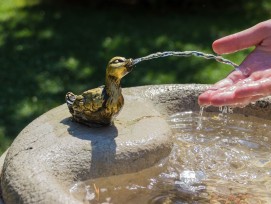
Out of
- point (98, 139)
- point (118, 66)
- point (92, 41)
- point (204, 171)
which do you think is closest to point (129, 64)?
point (118, 66)

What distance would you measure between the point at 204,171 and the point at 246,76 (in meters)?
0.50

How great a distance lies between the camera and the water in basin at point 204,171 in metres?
2.20

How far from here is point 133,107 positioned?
101 inches

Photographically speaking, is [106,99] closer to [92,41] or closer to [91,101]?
[91,101]

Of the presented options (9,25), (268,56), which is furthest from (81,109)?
(9,25)

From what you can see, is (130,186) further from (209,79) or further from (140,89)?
(209,79)

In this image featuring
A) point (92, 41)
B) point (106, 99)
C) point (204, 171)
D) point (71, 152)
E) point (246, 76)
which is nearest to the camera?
point (71, 152)

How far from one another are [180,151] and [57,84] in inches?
103

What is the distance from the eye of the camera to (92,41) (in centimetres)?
589

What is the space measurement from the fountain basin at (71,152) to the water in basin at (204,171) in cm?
6

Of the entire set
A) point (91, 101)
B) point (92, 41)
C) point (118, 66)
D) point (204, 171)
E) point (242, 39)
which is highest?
point (92, 41)

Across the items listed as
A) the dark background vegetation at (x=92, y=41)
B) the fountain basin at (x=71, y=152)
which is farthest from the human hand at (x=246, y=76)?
the dark background vegetation at (x=92, y=41)

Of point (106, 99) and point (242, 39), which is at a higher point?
point (242, 39)

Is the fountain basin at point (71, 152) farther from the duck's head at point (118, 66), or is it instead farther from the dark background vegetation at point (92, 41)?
the dark background vegetation at point (92, 41)
